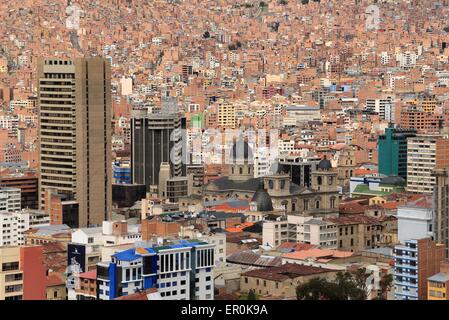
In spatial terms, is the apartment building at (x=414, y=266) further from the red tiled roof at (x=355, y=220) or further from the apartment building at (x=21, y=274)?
the red tiled roof at (x=355, y=220)

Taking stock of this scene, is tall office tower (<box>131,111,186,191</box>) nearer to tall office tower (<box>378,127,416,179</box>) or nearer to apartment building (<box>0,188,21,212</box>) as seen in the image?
apartment building (<box>0,188,21,212</box>)

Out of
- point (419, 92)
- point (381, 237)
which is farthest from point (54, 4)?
point (381, 237)

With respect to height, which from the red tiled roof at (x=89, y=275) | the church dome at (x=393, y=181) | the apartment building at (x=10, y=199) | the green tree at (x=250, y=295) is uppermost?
the church dome at (x=393, y=181)

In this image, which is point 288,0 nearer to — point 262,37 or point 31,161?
point 262,37

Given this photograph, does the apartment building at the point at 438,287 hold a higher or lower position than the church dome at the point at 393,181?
lower

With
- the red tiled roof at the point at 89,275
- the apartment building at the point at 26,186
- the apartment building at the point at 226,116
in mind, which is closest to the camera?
the red tiled roof at the point at 89,275

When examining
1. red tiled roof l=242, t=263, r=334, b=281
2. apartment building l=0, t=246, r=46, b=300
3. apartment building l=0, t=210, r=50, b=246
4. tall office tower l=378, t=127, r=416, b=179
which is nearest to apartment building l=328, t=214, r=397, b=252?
red tiled roof l=242, t=263, r=334, b=281

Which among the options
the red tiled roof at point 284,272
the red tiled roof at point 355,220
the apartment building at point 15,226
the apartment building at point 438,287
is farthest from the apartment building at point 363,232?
the apartment building at point 438,287

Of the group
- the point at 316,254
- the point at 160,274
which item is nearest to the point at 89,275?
the point at 160,274
